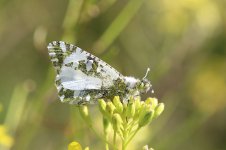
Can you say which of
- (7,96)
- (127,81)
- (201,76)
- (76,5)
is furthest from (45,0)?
(127,81)

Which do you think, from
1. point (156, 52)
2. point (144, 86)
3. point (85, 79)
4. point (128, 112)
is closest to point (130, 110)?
point (128, 112)

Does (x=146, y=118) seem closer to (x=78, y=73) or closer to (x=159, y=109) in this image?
(x=159, y=109)

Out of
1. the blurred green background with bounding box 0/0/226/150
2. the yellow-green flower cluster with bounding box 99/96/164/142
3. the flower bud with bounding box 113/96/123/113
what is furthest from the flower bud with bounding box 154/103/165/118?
the blurred green background with bounding box 0/0/226/150

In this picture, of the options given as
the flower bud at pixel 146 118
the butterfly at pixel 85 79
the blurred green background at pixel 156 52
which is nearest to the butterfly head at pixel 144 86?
the butterfly at pixel 85 79

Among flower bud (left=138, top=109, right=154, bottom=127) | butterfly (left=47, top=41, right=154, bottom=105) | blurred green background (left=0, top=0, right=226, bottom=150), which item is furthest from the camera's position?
blurred green background (left=0, top=0, right=226, bottom=150)

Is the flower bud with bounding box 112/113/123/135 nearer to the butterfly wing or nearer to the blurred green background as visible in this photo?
the butterfly wing

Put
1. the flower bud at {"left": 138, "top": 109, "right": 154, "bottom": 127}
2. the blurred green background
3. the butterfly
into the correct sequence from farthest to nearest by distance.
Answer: the blurred green background
the butterfly
the flower bud at {"left": 138, "top": 109, "right": 154, "bottom": 127}

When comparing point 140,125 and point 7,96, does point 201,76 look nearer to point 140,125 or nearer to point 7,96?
point 7,96

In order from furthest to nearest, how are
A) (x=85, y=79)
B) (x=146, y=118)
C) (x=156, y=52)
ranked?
(x=156, y=52) → (x=85, y=79) → (x=146, y=118)
